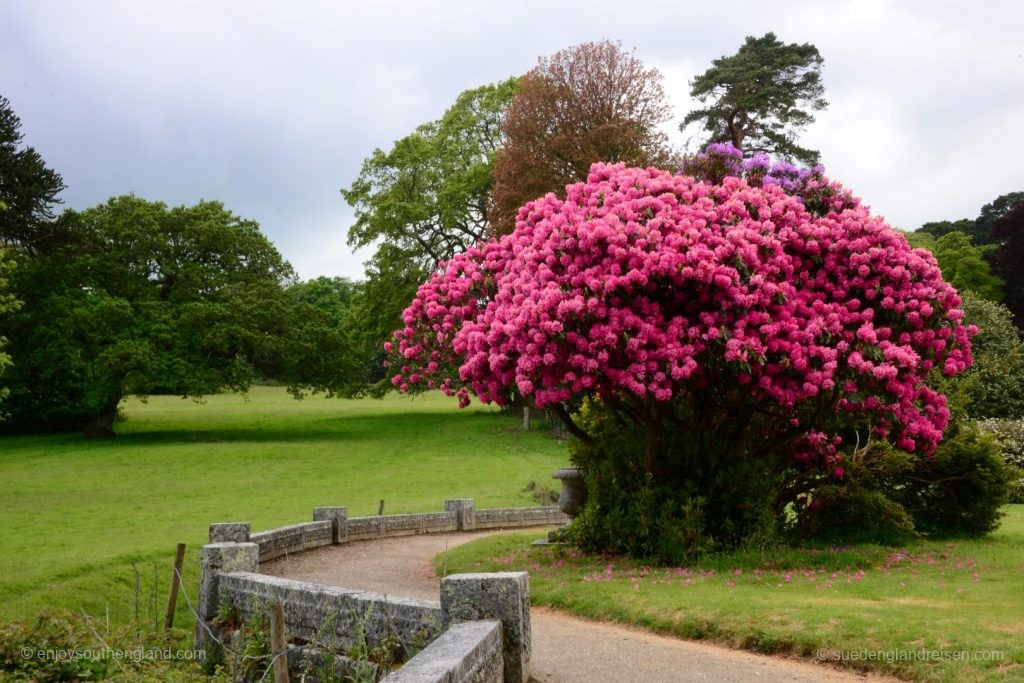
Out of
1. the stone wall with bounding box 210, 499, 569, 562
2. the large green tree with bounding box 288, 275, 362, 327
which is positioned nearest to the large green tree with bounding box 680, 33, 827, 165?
the stone wall with bounding box 210, 499, 569, 562

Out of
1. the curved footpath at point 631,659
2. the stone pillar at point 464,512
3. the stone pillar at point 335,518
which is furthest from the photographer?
the stone pillar at point 464,512

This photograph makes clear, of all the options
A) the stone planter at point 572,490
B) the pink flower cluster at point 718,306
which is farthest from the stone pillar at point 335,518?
the pink flower cluster at point 718,306

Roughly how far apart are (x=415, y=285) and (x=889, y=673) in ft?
141

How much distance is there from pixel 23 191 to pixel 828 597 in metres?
25.4

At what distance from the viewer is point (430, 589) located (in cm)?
1430

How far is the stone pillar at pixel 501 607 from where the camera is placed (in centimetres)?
803

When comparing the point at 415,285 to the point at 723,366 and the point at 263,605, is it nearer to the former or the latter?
the point at 723,366

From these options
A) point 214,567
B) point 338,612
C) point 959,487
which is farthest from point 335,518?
point 959,487

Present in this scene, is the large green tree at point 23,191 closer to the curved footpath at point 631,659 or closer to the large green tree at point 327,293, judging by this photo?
the curved footpath at point 631,659

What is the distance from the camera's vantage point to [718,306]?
13805 mm

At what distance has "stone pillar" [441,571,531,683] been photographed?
8.03m

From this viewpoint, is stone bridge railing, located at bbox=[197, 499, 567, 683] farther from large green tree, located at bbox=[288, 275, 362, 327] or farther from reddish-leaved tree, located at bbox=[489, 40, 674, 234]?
large green tree, located at bbox=[288, 275, 362, 327]

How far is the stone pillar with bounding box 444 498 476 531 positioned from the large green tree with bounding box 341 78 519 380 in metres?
26.9

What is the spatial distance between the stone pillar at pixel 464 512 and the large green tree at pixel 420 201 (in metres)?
26.9
